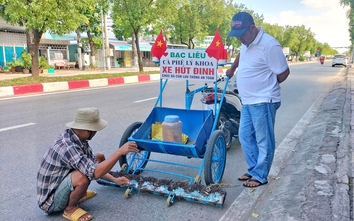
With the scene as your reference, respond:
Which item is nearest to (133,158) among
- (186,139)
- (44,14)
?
(186,139)

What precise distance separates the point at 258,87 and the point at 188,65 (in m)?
0.89

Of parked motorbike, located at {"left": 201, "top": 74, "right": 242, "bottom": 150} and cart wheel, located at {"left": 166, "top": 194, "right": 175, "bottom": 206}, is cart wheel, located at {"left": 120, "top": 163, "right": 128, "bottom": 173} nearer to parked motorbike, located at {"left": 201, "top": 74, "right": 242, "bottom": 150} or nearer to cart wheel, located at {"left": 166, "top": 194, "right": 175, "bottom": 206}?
cart wheel, located at {"left": 166, "top": 194, "right": 175, "bottom": 206}

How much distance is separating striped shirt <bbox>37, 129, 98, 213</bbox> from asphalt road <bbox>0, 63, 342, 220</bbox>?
219 mm

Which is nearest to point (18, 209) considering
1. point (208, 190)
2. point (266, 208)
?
point (208, 190)

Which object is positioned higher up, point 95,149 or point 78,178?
point 78,178

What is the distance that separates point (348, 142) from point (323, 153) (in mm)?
660

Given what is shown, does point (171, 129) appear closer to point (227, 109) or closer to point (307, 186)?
point (307, 186)

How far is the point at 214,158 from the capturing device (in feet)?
10.6

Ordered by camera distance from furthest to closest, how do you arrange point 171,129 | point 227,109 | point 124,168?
point 227,109 < point 124,168 < point 171,129

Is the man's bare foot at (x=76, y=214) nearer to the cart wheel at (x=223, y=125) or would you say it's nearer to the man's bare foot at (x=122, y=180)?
the man's bare foot at (x=122, y=180)

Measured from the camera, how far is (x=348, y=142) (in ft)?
14.2

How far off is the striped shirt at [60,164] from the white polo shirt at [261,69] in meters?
1.58

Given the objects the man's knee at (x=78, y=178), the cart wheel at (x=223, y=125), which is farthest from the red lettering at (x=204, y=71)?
the man's knee at (x=78, y=178)

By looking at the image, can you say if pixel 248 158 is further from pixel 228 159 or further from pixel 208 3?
pixel 208 3
